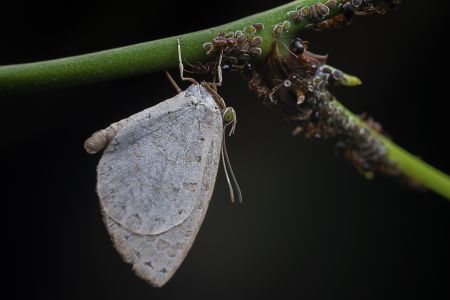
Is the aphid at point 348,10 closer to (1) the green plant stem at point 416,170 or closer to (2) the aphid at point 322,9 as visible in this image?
(2) the aphid at point 322,9

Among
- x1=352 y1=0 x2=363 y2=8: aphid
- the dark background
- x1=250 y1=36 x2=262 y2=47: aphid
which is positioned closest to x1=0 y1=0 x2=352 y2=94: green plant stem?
x1=250 y1=36 x2=262 y2=47: aphid

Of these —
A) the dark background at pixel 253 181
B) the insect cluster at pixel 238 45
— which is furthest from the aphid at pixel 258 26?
the dark background at pixel 253 181

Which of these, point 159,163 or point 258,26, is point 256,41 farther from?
point 159,163

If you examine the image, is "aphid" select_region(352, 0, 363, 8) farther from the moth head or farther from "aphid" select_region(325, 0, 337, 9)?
the moth head

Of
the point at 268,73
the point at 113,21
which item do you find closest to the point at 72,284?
the point at 113,21

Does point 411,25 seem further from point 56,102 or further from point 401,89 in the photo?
point 56,102
